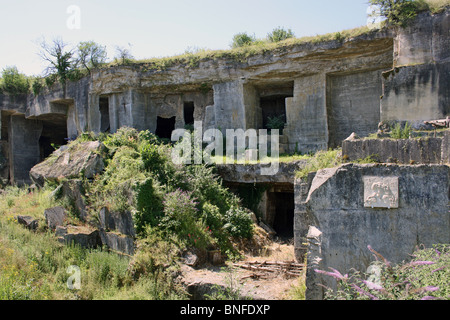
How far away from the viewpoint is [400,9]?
11016mm

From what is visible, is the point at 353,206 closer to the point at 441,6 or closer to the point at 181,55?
the point at 441,6

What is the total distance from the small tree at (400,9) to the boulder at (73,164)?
373 inches

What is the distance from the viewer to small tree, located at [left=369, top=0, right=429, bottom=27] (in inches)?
424

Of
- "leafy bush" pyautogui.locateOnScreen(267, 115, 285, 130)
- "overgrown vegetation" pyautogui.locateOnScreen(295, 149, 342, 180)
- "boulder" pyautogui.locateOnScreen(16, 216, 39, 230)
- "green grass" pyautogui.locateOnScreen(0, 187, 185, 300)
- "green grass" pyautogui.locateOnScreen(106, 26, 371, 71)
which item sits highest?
"green grass" pyautogui.locateOnScreen(106, 26, 371, 71)

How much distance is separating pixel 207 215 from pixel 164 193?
1231 millimetres

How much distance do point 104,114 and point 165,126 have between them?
285 cm

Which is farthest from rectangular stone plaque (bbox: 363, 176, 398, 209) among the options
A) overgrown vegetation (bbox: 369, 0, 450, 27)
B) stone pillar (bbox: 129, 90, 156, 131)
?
stone pillar (bbox: 129, 90, 156, 131)

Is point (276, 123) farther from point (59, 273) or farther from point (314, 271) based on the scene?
point (314, 271)

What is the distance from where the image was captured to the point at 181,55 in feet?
51.7

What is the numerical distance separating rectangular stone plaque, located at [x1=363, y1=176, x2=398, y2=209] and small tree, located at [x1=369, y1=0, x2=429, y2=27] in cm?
712

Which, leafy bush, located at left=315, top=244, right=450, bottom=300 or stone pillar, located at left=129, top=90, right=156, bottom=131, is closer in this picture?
leafy bush, located at left=315, top=244, right=450, bottom=300

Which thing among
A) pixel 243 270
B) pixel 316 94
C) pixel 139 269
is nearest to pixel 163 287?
pixel 139 269

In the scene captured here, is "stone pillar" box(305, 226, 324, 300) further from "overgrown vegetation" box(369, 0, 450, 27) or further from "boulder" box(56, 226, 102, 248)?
"overgrown vegetation" box(369, 0, 450, 27)

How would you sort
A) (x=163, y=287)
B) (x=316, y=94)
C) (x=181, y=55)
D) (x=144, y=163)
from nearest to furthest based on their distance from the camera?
(x=163, y=287), (x=144, y=163), (x=316, y=94), (x=181, y=55)
